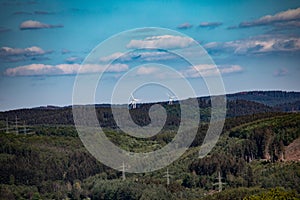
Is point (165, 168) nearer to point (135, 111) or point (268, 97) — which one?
point (135, 111)

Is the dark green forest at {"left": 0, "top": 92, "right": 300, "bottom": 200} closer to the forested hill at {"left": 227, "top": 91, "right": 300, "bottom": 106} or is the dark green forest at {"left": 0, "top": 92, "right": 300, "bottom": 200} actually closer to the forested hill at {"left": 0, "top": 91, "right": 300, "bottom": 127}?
the forested hill at {"left": 0, "top": 91, "right": 300, "bottom": 127}

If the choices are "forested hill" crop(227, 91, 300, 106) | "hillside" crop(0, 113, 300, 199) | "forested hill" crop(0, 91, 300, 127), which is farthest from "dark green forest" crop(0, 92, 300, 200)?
"forested hill" crop(227, 91, 300, 106)

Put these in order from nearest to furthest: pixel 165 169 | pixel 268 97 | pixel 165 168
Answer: pixel 165 169
pixel 165 168
pixel 268 97

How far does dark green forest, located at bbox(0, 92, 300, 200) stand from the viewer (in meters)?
65.8

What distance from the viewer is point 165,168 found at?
3142 inches

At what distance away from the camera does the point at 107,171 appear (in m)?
82.8

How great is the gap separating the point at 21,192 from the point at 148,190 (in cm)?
1737

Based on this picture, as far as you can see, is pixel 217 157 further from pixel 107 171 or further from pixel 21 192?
pixel 21 192

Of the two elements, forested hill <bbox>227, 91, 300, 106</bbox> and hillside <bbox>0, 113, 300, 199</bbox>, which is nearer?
hillside <bbox>0, 113, 300, 199</bbox>

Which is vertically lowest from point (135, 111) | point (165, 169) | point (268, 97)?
point (165, 169)

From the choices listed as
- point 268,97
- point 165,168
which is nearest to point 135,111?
point 165,168

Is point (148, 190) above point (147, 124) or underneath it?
underneath

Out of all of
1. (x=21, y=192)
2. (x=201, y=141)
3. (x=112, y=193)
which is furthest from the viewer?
(x=201, y=141)

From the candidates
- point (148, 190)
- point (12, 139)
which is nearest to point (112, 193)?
point (148, 190)
